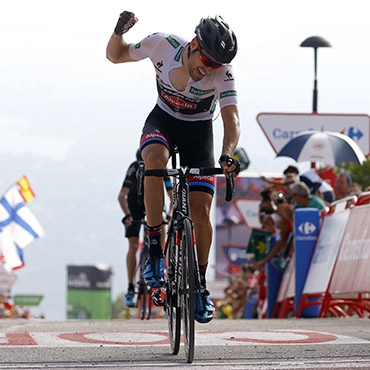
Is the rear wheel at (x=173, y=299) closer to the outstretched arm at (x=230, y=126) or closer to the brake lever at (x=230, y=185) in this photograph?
the brake lever at (x=230, y=185)

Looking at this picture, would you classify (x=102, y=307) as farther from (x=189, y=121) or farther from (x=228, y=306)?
(x=189, y=121)

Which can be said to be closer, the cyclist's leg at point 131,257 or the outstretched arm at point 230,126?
the outstretched arm at point 230,126

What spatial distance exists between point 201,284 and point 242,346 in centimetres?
78

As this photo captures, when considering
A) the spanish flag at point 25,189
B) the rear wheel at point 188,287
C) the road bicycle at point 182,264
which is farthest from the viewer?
the spanish flag at point 25,189

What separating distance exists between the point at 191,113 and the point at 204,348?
5.70 ft

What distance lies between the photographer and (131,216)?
12.6 meters

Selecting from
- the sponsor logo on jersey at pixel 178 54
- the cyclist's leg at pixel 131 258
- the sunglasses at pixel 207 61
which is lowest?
the cyclist's leg at pixel 131 258

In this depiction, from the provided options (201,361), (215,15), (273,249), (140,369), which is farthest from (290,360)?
(273,249)

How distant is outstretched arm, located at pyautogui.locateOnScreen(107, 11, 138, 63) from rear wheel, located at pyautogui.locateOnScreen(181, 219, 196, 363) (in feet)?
5.56

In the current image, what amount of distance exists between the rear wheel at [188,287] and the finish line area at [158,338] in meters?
1.06

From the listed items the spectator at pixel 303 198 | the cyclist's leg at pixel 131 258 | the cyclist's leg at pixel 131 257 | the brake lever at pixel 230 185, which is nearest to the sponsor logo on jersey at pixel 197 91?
the brake lever at pixel 230 185

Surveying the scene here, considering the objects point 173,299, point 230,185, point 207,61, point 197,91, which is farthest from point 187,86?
point 173,299

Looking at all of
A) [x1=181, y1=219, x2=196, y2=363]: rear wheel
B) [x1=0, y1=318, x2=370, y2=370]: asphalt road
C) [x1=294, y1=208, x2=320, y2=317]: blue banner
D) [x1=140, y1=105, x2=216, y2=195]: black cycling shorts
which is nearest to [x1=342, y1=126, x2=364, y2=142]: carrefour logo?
[x1=294, y1=208, x2=320, y2=317]: blue banner

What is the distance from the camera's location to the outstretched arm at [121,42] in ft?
23.4
